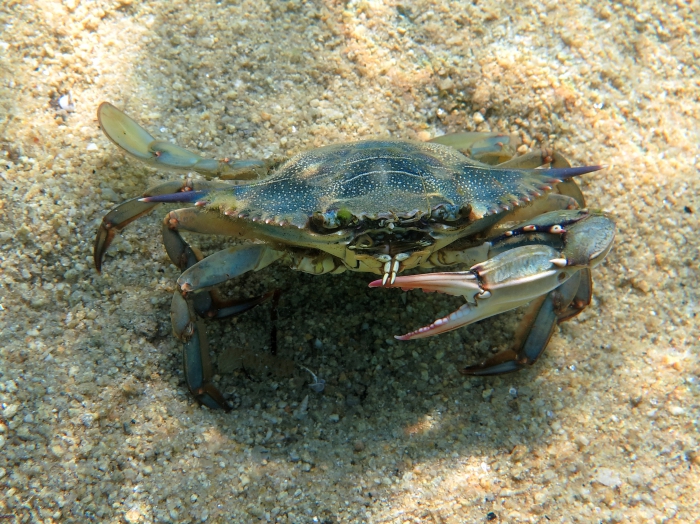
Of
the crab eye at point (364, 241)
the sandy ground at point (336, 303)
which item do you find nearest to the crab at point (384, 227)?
the crab eye at point (364, 241)

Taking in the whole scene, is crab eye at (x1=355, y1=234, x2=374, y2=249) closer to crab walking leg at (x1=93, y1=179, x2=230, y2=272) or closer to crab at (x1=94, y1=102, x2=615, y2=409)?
crab at (x1=94, y1=102, x2=615, y2=409)

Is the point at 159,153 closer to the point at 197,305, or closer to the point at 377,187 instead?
the point at 197,305

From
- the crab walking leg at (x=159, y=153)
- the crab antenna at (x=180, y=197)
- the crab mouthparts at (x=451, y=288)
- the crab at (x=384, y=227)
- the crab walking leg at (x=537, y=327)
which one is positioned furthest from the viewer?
the crab walking leg at (x=159, y=153)

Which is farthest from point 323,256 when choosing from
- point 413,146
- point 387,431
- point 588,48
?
point 588,48

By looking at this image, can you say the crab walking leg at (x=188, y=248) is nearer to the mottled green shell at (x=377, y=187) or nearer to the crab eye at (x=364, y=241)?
the mottled green shell at (x=377, y=187)

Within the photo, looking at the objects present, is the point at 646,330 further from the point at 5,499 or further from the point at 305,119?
the point at 5,499

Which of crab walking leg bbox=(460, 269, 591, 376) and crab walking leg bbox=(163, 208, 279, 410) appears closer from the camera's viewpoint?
crab walking leg bbox=(163, 208, 279, 410)

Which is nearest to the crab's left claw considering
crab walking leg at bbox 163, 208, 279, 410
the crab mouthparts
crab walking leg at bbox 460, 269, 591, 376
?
the crab mouthparts
